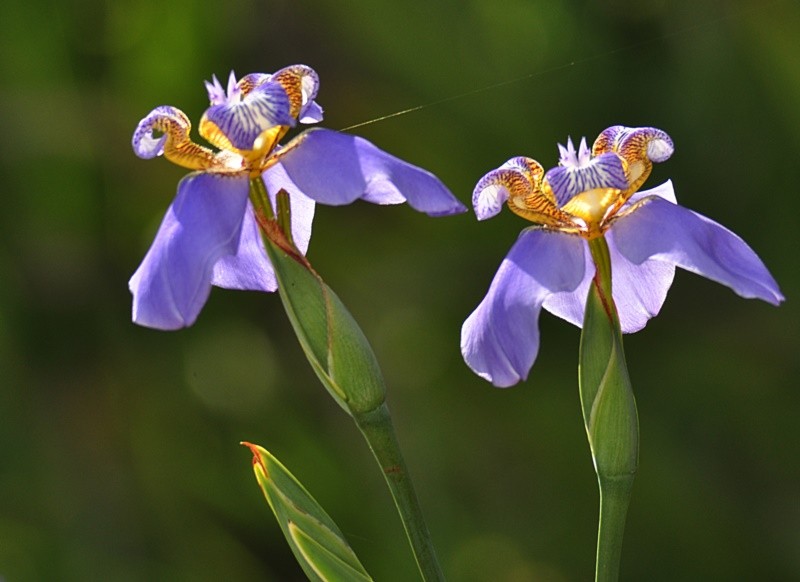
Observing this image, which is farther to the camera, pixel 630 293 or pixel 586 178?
pixel 630 293

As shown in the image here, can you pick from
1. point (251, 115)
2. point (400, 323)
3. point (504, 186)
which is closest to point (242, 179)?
point (251, 115)

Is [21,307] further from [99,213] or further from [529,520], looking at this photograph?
[529,520]

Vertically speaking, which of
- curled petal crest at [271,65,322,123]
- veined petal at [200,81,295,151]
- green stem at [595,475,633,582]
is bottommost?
green stem at [595,475,633,582]

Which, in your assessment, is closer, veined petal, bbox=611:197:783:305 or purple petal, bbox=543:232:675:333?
veined petal, bbox=611:197:783:305

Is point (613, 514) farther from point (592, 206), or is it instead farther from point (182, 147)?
point (182, 147)

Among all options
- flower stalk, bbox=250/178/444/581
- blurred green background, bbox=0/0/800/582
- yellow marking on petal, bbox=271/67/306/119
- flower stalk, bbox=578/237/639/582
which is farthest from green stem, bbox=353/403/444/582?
blurred green background, bbox=0/0/800/582

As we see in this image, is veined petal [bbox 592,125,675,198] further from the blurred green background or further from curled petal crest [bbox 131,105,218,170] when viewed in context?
the blurred green background

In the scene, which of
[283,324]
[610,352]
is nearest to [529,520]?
[283,324]
